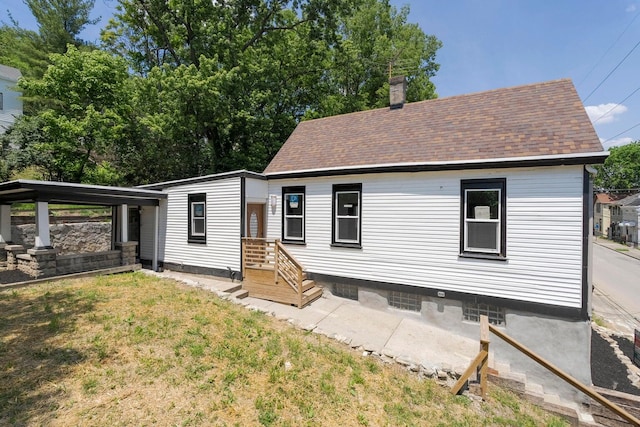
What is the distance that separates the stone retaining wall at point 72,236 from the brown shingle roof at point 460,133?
35.0 ft

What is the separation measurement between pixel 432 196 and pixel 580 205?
3005 millimetres

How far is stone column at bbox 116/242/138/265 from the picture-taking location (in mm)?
10617

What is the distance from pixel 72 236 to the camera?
13914 mm

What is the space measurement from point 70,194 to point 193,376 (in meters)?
7.97

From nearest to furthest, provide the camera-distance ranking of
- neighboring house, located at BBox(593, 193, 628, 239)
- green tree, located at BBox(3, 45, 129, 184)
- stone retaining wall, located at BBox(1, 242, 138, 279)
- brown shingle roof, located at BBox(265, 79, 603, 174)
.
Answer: brown shingle roof, located at BBox(265, 79, 603, 174) < stone retaining wall, located at BBox(1, 242, 138, 279) < green tree, located at BBox(3, 45, 129, 184) < neighboring house, located at BBox(593, 193, 628, 239)

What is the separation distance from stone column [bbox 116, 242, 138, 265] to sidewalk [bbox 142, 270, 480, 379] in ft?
10.9

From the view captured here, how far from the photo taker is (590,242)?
20.4 ft

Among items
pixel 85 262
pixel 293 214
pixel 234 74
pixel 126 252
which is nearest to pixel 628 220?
pixel 293 214

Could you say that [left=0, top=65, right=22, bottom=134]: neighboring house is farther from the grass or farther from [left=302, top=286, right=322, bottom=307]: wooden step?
[left=302, top=286, right=322, bottom=307]: wooden step

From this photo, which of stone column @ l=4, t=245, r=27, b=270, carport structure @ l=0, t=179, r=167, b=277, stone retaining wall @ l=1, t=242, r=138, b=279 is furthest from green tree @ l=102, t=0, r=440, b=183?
stone column @ l=4, t=245, r=27, b=270

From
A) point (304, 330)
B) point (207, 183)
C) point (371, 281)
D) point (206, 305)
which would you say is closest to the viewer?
point (304, 330)

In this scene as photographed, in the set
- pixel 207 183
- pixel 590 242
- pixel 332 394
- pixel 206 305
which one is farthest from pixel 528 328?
pixel 207 183

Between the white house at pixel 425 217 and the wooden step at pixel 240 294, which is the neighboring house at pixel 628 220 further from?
the wooden step at pixel 240 294

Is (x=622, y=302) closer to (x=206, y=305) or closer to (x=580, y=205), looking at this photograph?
(x=580, y=205)
